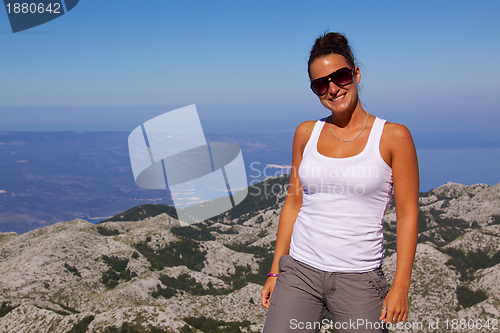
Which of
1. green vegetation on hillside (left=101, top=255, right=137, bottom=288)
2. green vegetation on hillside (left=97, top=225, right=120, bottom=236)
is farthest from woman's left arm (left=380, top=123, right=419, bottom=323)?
green vegetation on hillside (left=97, top=225, right=120, bottom=236)

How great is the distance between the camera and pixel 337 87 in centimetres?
376

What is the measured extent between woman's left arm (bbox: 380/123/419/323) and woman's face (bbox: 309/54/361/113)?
1.77 feet

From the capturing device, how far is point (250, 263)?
97750mm

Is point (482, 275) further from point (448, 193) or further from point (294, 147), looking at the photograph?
point (294, 147)

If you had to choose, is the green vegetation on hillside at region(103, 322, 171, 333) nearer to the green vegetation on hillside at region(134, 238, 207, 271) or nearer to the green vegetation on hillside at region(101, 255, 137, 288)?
the green vegetation on hillside at region(101, 255, 137, 288)

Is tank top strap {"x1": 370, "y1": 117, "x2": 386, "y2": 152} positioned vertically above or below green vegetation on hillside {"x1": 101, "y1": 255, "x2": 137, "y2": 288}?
above

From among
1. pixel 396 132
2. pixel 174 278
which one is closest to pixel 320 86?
pixel 396 132

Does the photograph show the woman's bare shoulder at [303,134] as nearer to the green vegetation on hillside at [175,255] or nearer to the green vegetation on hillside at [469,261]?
the green vegetation on hillside at [175,255]

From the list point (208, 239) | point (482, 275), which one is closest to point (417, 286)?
point (482, 275)

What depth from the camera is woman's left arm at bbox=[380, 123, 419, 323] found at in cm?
324

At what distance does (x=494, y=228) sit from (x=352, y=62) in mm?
130297

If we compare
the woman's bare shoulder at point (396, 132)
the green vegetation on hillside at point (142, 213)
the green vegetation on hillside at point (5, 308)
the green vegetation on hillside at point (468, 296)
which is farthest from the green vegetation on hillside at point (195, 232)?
the woman's bare shoulder at point (396, 132)

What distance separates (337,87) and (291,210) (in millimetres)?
1493

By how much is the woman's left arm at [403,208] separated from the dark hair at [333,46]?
0.93 metres
